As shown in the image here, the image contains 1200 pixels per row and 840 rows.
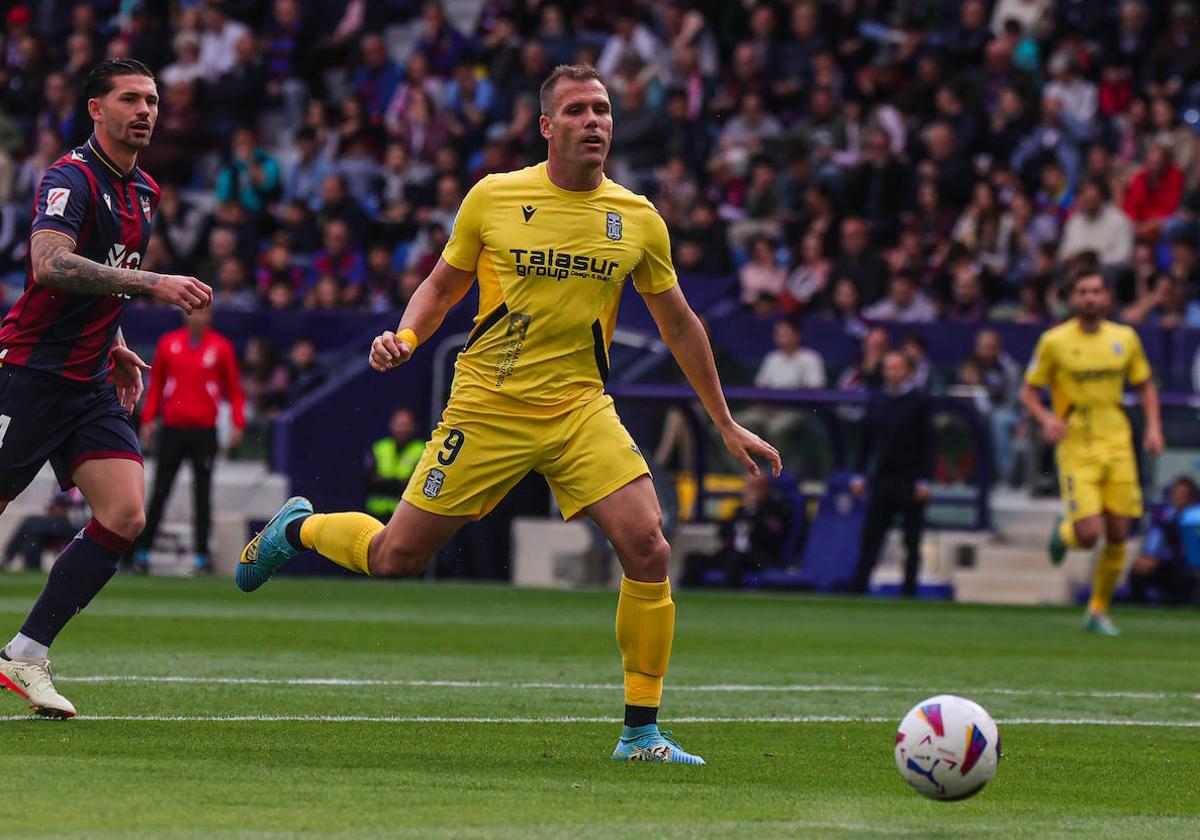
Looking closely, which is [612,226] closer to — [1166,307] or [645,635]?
[645,635]

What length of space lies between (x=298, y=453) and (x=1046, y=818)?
586 inches

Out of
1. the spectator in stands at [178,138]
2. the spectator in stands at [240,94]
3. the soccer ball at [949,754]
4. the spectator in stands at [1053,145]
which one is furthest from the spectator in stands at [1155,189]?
the soccer ball at [949,754]

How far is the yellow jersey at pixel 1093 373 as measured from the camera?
1514cm

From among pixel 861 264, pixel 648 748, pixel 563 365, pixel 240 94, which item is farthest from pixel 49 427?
pixel 240 94

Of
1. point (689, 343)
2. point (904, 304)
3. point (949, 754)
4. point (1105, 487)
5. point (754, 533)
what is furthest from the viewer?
point (904, 304)

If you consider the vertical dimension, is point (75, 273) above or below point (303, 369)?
above

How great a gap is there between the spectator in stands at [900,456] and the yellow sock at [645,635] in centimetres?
1141

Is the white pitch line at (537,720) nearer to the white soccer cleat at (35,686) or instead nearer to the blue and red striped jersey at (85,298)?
the white soccer cleat at (35,686)

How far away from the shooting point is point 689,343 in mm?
7844

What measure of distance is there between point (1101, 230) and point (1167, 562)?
12.0 ft

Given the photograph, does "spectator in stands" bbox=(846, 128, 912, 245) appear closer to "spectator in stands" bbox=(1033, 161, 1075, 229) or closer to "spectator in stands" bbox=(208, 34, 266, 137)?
"spectator in stands" bbox=(1033, 161, 1075, 229)

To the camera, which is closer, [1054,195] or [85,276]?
[85,276]

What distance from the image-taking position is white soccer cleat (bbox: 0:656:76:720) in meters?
8.22

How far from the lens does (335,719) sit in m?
8.52
